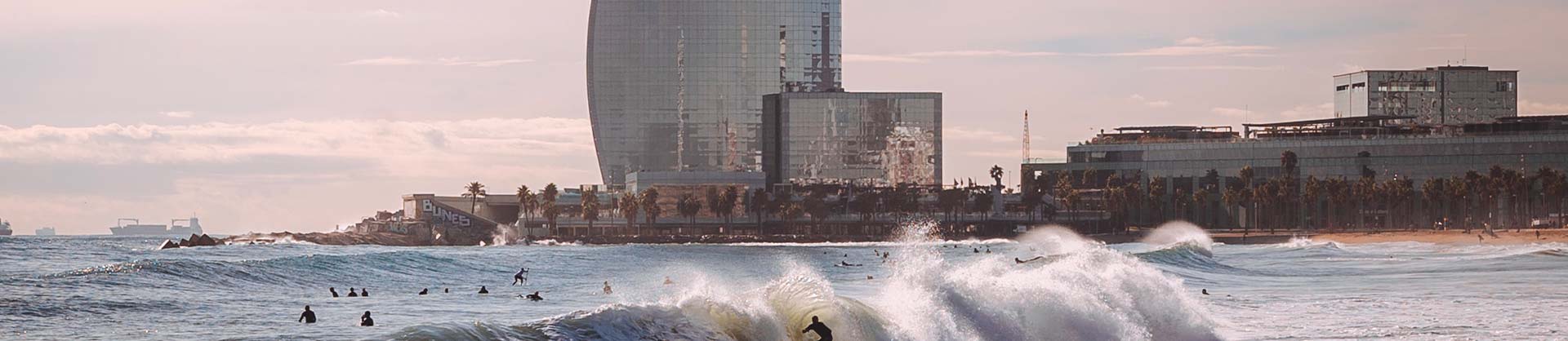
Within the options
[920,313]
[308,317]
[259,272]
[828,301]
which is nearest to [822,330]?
[828,301]

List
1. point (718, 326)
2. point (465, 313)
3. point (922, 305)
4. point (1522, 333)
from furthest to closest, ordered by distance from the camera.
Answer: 1. point (465, 313)
2. point (1522, 333)
3. point (922, 305)
4. point (718, 326)

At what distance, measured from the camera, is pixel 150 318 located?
178 feet

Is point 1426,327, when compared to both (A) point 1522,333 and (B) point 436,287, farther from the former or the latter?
(B) point 436,287

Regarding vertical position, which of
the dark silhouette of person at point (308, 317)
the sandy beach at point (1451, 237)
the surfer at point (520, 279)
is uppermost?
the sandy beach at point (1451, 237)

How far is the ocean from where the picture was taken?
133ft

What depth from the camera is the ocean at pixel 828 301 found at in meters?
40.4

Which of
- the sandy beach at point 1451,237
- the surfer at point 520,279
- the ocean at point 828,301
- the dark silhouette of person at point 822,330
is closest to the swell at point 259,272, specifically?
the ocean at point 828,301

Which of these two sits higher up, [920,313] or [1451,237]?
[920,313]

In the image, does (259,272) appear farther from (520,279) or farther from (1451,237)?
(1451,237)

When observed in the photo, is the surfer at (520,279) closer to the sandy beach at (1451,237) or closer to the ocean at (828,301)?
the ocean at (828,301)

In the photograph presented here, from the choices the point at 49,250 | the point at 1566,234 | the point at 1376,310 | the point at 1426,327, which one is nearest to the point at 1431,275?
the point at 1376,310

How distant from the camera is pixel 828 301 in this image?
133 ft

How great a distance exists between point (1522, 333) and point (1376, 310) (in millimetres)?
9069

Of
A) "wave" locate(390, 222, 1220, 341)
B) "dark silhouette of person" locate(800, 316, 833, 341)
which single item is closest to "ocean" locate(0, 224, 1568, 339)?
"wave" locate(390, 222, 1220, 341)
